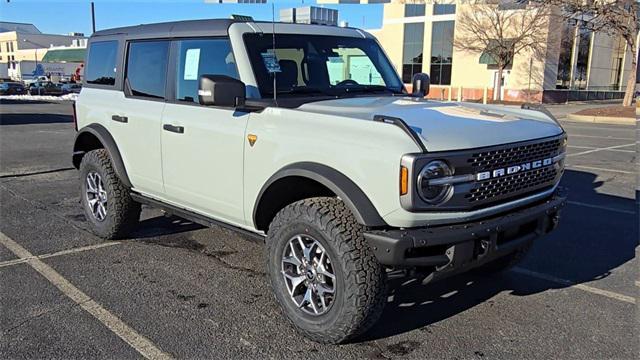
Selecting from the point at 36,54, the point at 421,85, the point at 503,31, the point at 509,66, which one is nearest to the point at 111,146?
the point at 421,85

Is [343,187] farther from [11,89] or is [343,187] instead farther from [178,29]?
[11,89]

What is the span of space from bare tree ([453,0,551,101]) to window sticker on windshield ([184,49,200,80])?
37.2 meters

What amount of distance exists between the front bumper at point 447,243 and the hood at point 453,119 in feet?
1.51


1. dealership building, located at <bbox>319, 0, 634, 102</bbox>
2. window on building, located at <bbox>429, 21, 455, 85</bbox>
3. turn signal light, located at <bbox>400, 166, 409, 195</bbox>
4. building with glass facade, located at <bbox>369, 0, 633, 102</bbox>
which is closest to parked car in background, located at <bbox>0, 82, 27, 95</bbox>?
dealership building, located at <bbox>319, 0, 634, 102</bbox>

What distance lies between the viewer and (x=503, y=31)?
4012cm

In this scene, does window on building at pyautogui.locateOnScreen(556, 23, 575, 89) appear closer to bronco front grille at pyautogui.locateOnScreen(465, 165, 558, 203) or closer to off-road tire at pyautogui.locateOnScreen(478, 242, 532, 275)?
off-road tire at pyautogui.locateOnScreen(478, 242, 532, 275)

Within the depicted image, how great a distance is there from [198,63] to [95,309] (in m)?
2.00

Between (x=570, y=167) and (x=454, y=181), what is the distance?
815 cm

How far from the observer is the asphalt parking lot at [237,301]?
328cm

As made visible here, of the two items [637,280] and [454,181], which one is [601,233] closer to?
[637,280]

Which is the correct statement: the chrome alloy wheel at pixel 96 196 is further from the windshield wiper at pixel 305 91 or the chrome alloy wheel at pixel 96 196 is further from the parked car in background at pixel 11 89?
the parked car in background at pixel 11 89

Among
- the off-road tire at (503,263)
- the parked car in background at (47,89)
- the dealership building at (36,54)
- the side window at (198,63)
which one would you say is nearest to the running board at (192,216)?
the side window at (198,63)

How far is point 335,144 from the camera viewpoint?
10.4 ft

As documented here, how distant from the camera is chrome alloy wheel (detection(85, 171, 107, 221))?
534 centimetres
